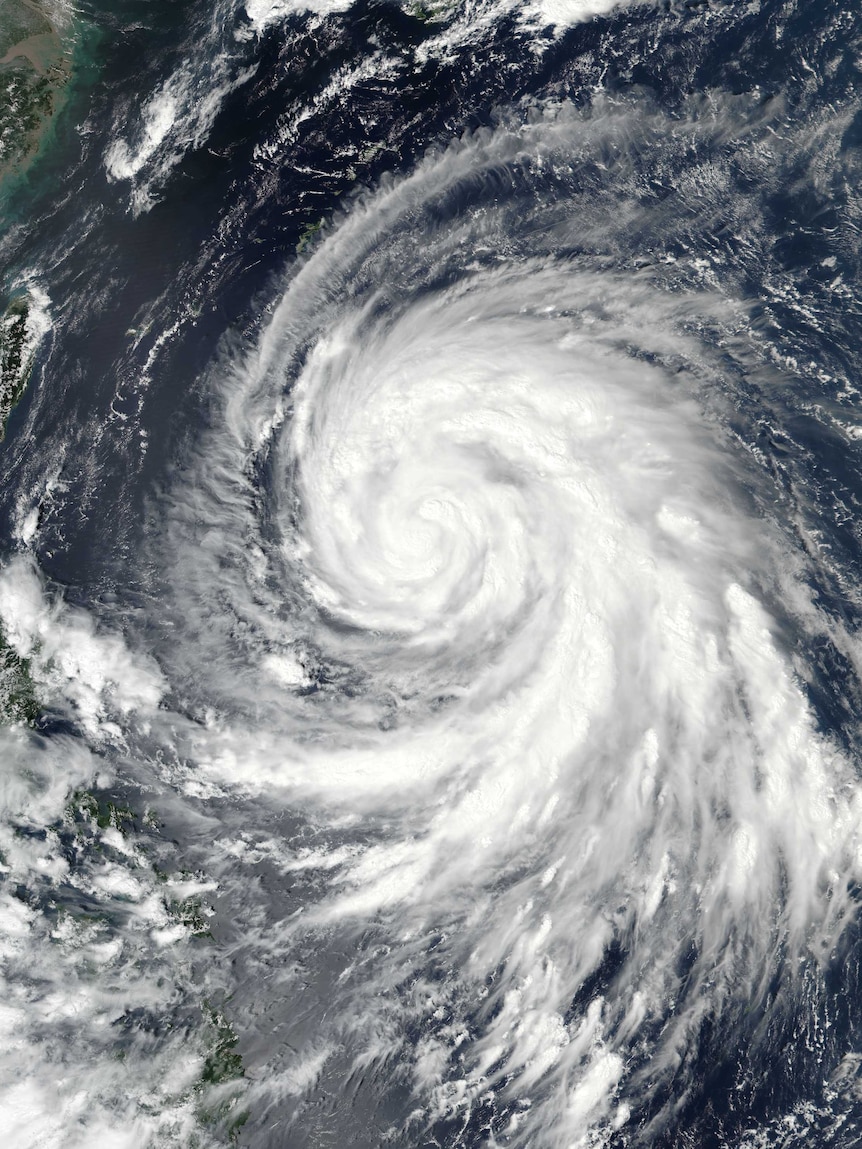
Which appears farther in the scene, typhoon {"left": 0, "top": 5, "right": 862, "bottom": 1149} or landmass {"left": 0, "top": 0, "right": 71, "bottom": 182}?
landmass {"left": 0, "top": 0, "right": 71, "bottom": 182}

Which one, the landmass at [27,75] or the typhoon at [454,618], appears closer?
the typhoon at [454,618]

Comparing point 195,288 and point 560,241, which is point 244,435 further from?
point 560,241

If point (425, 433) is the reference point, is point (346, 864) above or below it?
below

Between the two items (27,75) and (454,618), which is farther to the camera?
(27,75)

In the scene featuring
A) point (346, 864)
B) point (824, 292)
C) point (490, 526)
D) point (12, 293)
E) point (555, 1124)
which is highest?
point (824, 292)

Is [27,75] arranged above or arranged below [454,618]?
above

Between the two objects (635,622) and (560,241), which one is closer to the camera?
(635,622)

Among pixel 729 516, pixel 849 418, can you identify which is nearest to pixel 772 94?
pixel 849 418

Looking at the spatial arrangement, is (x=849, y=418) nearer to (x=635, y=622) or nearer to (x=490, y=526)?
(x=635, y=622)
